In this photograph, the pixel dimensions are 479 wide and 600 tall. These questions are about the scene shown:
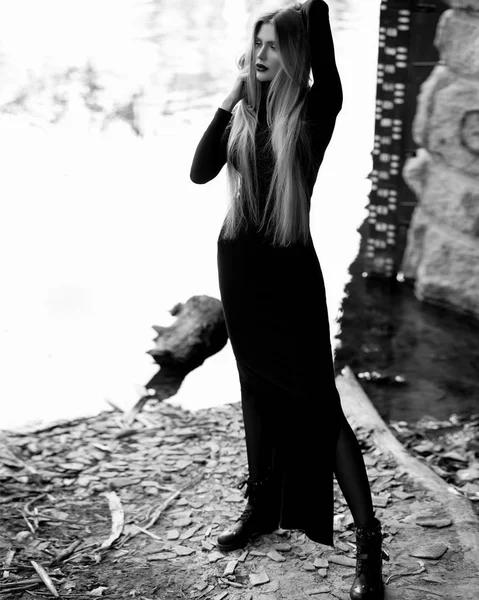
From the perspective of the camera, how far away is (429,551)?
3221 mm

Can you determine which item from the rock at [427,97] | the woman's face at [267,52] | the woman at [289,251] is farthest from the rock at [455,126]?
the woman's face at [267,52]

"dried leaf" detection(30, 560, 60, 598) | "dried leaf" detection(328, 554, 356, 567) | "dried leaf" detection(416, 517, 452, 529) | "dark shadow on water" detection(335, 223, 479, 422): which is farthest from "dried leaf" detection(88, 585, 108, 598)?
"dark shadow on water" detection(335, 223, 479, 422)

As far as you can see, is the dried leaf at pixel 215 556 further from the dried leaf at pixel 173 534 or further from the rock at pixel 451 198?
the rock at pixel 451 198

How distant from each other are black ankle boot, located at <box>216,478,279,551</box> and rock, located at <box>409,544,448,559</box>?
0.52 m

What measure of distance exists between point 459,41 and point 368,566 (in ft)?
12.1

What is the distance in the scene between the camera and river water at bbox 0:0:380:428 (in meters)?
5.57

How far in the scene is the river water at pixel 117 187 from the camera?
557 centimetres

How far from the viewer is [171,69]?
990 centimetres

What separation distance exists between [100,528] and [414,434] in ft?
6.06

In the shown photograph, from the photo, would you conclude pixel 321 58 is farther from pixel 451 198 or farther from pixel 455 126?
pixel 451 198

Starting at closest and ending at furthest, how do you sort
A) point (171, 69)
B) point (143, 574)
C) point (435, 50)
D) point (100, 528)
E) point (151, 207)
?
point (143, 574) → point (100, 528) → point (435, 50) → point (151, 207) → point (171, 69)

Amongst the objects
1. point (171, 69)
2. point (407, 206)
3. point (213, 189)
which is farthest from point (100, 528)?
point (171, 69)

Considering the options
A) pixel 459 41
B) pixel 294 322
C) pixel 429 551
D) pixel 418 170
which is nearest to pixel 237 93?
pixel 294 322

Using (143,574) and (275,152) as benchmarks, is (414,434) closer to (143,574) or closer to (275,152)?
(143,574)
